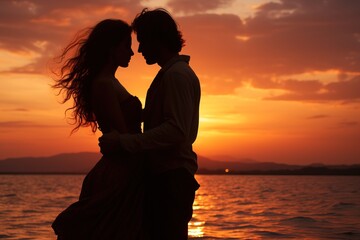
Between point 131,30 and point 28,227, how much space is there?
544 inches

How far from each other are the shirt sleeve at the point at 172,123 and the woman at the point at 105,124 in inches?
9.8

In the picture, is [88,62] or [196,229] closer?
[88,62]

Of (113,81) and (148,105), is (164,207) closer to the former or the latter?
(148,105)

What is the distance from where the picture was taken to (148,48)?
3.50 meters

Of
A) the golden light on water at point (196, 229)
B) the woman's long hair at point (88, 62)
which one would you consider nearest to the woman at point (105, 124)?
the woman's long hair at point (88, 62)

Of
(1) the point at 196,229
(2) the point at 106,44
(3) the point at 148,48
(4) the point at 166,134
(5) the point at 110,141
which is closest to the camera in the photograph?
(4) the point at 166,134

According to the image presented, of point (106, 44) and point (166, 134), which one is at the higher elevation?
point (106, 44)

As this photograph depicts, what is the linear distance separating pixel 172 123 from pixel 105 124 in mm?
539

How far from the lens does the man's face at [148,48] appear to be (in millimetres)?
3486

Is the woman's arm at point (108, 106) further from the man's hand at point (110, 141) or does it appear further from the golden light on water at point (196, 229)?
the golden light on water at point (196, 229)

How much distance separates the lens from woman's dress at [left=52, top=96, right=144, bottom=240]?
3502 mm

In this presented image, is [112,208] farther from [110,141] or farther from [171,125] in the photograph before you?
[171,125]

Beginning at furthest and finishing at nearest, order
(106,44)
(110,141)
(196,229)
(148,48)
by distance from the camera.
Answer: (196,229)
(106,44)
(148,48)
(110,141)

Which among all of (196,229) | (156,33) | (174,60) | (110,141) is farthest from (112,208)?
(196,229)
